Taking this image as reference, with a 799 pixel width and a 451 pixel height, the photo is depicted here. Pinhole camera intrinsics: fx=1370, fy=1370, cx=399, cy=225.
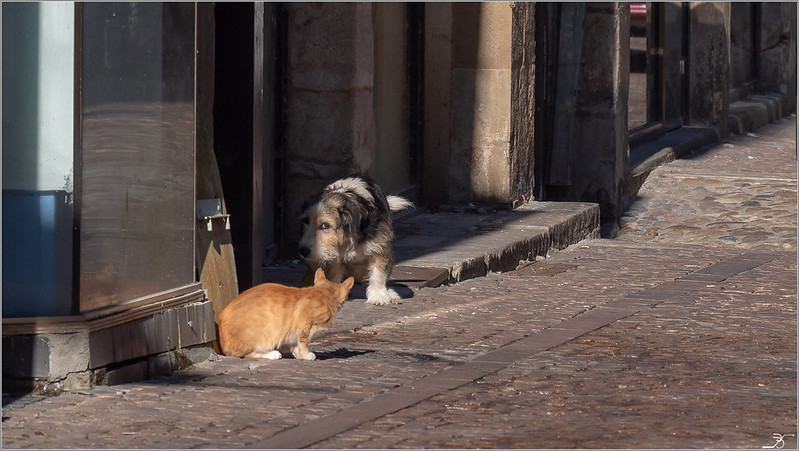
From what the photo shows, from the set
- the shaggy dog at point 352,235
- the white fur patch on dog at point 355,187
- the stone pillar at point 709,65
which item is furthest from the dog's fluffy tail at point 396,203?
the stone pillar at point 709,65

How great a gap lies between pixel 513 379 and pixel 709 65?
1332 cm

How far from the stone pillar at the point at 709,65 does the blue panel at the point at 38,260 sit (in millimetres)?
14110

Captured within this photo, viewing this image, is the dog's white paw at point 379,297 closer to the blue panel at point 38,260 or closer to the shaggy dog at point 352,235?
the shaggy dog at point 352,235

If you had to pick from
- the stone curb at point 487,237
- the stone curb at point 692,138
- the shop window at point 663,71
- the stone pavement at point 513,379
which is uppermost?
the shop window at point 663,71

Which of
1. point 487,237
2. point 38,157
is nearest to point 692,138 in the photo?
point 487,237

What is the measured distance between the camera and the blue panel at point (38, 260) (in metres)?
5.95

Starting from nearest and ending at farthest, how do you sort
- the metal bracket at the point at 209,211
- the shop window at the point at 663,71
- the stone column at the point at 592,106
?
1. the metal bracket at the point at 209,211
2. the stone column at the point at 592,106
3. the shop window at the point at 663,71

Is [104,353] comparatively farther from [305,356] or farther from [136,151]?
[305,356]

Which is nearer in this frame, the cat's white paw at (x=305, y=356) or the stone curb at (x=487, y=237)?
the cat's white paw at (x=305, y=356)

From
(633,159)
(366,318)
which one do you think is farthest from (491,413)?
(633,159)

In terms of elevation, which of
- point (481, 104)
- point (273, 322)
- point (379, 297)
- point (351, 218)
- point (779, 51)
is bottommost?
point (379, 297)

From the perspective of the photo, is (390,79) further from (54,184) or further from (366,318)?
(54,184)

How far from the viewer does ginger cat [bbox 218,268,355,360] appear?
6801mm

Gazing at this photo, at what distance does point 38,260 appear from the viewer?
19.6ft
